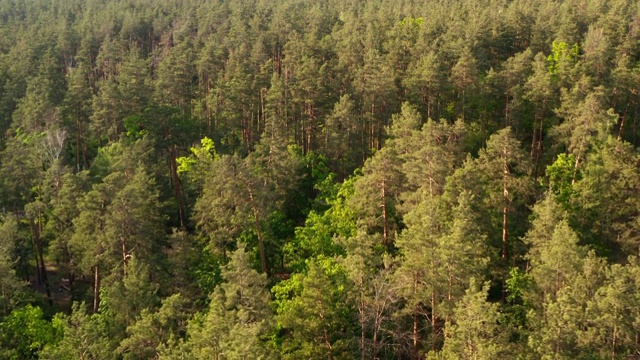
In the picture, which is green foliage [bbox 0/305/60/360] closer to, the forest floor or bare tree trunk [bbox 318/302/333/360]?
the forest floor

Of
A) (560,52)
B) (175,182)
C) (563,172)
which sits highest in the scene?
(560,52)

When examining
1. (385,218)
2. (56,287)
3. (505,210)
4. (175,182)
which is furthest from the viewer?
(175,182)

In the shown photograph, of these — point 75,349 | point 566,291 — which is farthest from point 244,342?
point 566,291

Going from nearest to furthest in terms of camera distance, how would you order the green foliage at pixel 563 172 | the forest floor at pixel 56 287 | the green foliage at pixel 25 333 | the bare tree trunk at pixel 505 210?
the green foliage at pixel 25 333 → the bare tree trunk at pixel 505 210 → the green foliage at pixel 563 172 → the forest floor at pixel 56 287

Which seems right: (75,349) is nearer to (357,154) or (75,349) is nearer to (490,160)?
(490,160)

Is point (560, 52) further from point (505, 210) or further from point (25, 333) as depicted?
point (25, 333)

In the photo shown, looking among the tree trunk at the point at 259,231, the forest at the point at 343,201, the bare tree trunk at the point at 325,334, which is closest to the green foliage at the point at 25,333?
the forest at the point at 343,201

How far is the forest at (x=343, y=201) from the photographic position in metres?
26.0

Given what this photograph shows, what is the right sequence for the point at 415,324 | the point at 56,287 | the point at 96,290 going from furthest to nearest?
the point at 56,287 → the point at 96,290 → the point at 415,324

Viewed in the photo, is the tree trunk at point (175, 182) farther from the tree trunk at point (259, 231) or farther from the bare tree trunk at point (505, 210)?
the bare tree trunk at point (505, 210)

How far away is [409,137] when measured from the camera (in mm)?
39375

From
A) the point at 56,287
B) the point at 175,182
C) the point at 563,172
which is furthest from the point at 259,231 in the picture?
the point at 563,172

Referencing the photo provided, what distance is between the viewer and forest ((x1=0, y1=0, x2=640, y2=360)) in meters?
26.0

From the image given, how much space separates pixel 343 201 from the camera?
4256 centimetres
